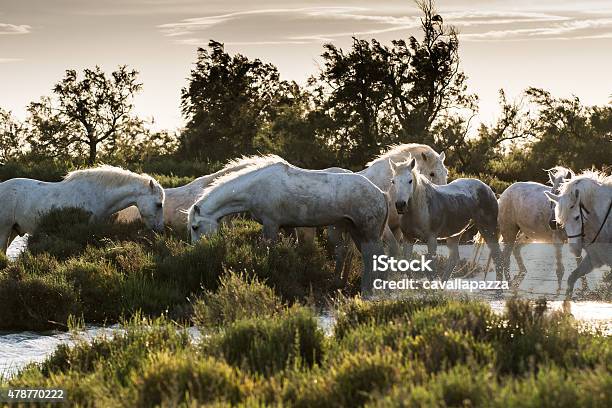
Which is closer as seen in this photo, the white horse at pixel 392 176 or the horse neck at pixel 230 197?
the horse neck at pixel 230 197

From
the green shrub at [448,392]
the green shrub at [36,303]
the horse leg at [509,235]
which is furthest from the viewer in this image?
the horse leg at [509,235]

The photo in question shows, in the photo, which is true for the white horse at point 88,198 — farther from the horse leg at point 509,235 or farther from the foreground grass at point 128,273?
the horse leg at point 509,235

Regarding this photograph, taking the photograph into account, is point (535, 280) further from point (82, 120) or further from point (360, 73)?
point (82, 120)

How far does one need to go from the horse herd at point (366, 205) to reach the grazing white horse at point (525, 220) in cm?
2

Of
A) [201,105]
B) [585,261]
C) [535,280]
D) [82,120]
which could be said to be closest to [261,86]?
[201,105]

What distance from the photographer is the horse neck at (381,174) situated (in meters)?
15.6

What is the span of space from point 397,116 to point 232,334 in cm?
3284

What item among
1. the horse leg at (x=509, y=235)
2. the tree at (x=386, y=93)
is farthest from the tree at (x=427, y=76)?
the horse leg at (x=509, y=235)

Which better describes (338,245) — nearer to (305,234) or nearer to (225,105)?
(305,234)

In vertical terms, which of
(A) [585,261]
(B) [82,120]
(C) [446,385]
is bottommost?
(B) [82,120]

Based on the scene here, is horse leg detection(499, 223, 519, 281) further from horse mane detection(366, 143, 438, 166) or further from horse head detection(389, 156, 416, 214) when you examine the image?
horse head detection(389, 156, 416, 214)

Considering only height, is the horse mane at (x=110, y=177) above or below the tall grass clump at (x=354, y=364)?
below

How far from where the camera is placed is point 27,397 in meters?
6.75

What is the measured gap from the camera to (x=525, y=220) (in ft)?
54.6
